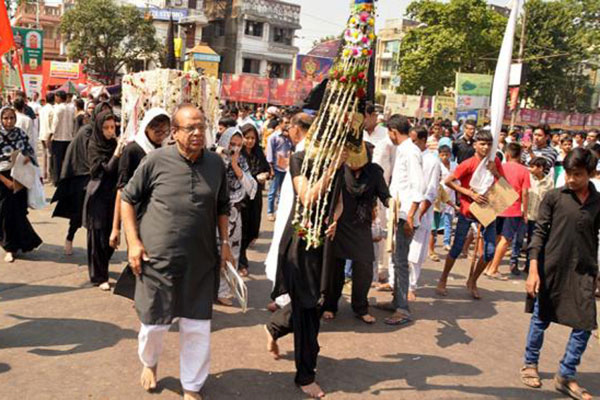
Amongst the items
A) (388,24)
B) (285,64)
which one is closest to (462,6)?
(285,64)

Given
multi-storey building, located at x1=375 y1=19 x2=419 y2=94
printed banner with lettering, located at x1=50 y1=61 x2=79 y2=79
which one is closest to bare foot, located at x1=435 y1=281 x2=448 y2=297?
printed banner with lettering, located at x1=50 y1=61 x2=79 y2=79

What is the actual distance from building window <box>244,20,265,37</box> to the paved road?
4629 centimetres

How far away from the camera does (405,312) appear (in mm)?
5676

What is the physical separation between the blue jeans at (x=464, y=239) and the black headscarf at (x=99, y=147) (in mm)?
4075

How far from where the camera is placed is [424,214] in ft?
20.6

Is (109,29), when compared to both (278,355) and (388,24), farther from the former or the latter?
(388,24)

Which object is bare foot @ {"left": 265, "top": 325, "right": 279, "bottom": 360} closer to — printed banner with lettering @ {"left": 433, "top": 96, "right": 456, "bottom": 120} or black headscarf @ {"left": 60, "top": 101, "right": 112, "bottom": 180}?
black headscarf @ {"left": 60, "top": 101, "right": 112, "bottom": 180}

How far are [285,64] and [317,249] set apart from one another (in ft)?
166

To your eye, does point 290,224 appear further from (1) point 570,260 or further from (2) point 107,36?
(2) point 107,36

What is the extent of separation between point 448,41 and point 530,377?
39493 millimetres

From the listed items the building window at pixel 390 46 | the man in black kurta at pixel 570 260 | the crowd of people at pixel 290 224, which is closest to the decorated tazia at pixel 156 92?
the crowd of people at pixel 290 224

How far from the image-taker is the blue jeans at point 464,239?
6.39m

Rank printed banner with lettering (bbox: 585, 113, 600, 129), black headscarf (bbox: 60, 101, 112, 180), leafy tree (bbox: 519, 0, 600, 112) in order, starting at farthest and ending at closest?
leafy tree (bbox: 519, 0, 600, 112)
printed banner with lettering (bbox: 585, 113, 600, 129)
black headscarf (bbox: 60, 101, 112, 180)

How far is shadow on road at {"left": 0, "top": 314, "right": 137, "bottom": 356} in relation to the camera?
14.4ft
